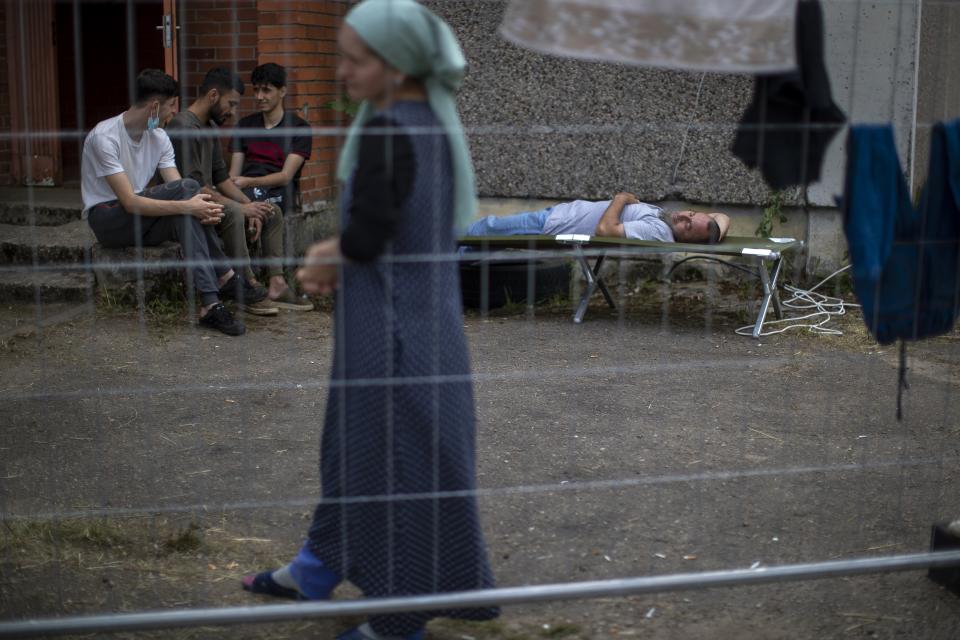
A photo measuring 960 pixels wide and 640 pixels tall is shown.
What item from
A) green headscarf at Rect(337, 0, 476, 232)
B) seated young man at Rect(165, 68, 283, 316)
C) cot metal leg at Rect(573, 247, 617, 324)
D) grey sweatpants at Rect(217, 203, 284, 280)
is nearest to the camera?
green headscarf at Rect(337, 0, 476, 232)

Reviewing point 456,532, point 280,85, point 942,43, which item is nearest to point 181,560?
point 456,532

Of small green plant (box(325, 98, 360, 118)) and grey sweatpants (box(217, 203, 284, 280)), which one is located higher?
small green plant (box(325, 98, 360, 118))

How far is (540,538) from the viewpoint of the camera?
3713 millimetres

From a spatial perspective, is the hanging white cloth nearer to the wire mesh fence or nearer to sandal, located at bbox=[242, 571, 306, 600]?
the wire mesh fence

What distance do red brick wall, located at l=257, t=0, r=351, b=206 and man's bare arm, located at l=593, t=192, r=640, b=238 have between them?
172cm

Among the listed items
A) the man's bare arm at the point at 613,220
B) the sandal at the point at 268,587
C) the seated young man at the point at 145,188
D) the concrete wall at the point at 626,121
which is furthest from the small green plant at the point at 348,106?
the sandal at the point at 268,587

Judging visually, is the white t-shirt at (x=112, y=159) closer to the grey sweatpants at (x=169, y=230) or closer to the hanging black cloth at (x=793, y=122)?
the grey sweatpants at (x=169, y=230)

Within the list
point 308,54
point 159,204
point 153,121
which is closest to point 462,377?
point 159,204

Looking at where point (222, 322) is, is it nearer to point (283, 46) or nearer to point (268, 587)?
point (283, 46)

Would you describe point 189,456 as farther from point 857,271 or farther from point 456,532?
point 857,271

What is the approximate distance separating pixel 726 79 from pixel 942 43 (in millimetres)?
1533

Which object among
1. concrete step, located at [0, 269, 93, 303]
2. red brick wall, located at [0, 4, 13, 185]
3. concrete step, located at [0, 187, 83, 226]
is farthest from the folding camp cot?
red brick wall, located at [0, 4, 13, 185]

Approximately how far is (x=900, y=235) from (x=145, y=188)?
4.27 meters

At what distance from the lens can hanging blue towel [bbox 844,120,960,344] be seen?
112 inches
